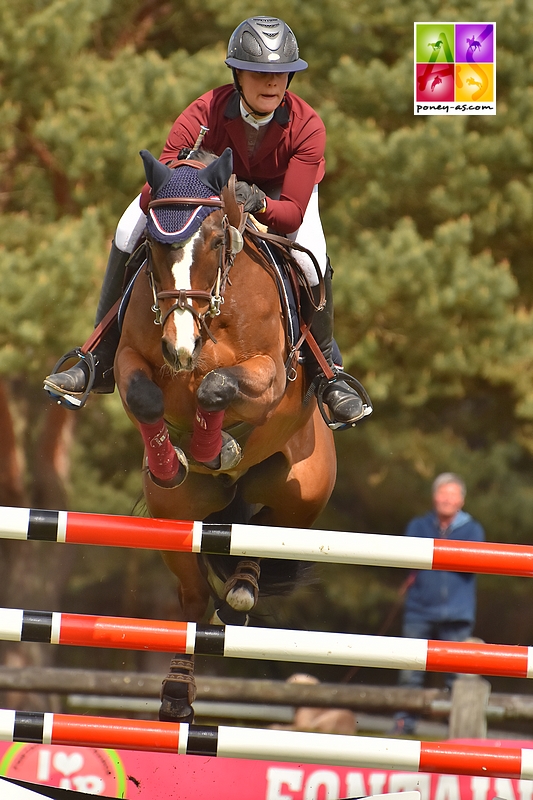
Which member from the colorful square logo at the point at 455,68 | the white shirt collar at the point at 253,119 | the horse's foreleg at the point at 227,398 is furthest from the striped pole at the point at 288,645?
the colorful square logo at the point at 455,68

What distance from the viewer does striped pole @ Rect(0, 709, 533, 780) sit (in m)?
2.84

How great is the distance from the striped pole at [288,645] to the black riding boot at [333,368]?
102cm

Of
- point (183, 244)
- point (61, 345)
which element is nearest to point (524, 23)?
point (61, 345)

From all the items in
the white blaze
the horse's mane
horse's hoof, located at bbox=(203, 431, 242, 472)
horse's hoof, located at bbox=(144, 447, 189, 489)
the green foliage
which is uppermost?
the green foliage

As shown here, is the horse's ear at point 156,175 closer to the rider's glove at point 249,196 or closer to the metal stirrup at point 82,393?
the rider's glove at point 249,196

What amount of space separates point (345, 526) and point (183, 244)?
8.43m

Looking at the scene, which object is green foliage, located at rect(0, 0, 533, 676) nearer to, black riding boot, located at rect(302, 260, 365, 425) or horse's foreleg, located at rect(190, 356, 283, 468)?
black riding boot, located at rect(302, 260, 365, 425)

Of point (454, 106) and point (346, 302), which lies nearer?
point (454, 106)

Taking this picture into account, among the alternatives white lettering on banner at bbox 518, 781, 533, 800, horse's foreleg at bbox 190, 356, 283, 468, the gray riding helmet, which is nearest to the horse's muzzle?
horse's foreleg at bbox 190, 356, 283, 468

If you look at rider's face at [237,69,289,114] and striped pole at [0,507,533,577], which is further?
rider's face at [237,69,289,114]

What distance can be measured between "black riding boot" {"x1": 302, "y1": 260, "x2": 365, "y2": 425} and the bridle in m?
0.71

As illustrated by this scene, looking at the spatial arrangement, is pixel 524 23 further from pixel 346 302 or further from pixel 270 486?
pixel 270 486

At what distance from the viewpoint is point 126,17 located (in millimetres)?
9477

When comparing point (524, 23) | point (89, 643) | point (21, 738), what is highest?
point (524, 23)
